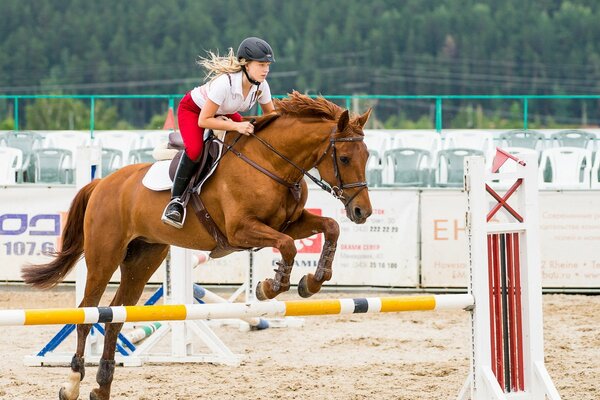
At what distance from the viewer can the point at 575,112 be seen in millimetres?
38062

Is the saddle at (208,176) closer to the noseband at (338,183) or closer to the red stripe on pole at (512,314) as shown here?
the noseband at (338,183)

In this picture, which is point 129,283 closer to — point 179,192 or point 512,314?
point 179,192

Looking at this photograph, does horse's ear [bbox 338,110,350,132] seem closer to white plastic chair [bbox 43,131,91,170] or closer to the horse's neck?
the horse's neck

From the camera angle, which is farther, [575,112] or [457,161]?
[575,112]

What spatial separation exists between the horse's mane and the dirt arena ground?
194 centimetres

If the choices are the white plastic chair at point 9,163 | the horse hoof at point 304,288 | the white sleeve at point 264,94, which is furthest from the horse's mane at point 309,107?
the white plastic chair at point 9,163

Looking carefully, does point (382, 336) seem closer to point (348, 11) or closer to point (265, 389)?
point (265, 389)

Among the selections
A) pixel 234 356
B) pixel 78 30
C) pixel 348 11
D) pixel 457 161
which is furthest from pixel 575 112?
pixel 234 356

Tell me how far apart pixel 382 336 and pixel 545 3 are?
33675 mm

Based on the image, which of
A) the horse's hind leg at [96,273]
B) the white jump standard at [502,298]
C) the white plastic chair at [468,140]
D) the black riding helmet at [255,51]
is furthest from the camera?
the white plastic chair at [468,140]

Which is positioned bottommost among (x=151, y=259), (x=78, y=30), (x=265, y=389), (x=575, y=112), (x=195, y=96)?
(x=265, y=389)

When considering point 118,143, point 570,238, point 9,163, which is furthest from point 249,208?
point 118,143

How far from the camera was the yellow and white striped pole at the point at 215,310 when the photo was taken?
16.1 feet

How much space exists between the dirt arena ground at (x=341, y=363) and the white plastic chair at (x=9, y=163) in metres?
4.42
